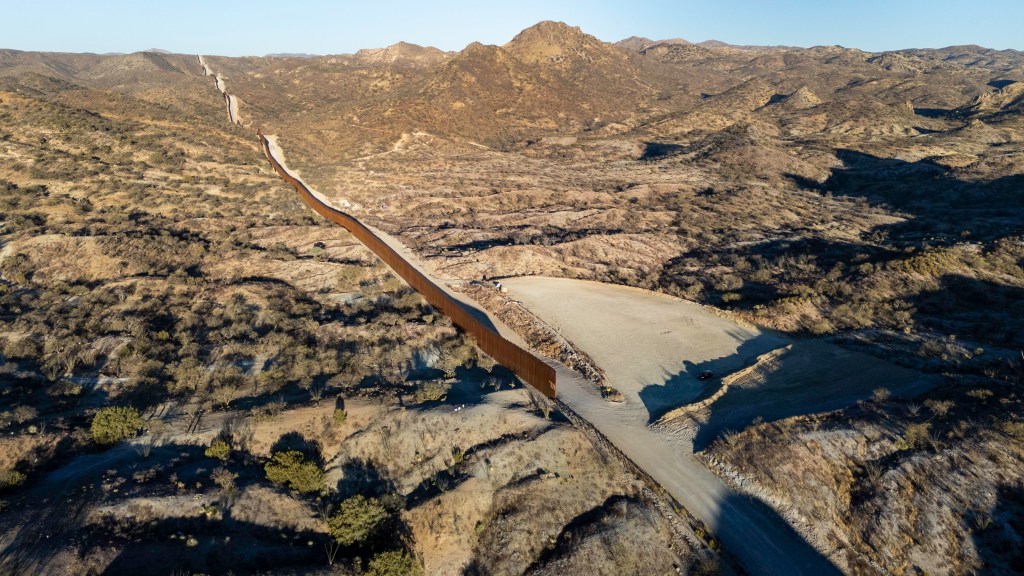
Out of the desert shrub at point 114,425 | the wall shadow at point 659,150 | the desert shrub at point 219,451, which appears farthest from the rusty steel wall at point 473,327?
the wall shadow at point 659,150

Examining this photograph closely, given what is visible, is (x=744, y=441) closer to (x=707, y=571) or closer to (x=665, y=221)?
(x=707, y=571)

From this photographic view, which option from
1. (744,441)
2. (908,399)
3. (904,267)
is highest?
(904,267)

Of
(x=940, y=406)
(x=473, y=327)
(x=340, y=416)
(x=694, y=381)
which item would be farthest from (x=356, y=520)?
(x=940, y=406)

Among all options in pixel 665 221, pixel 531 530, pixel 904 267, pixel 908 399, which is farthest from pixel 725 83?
pixel 531 530

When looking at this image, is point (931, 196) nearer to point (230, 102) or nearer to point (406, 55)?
point (230, 102)

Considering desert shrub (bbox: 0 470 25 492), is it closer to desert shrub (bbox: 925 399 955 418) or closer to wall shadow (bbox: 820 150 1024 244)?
desert shrub (bbox: 925 399 955 418)

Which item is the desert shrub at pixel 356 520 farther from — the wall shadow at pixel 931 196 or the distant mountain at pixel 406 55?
the distant mountain at pixel 406 55
